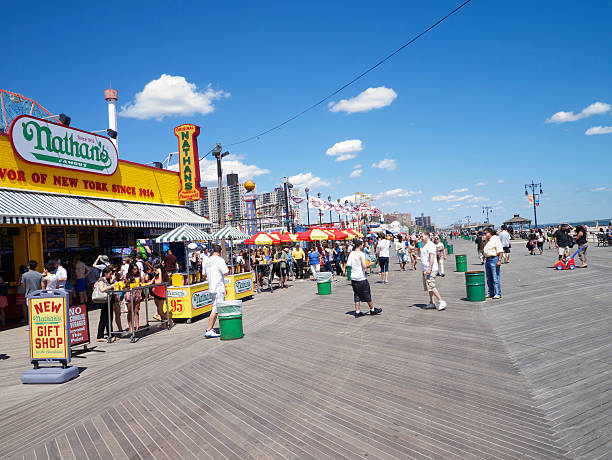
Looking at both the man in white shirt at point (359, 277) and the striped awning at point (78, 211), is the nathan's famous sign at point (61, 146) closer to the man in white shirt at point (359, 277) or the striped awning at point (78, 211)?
the striped awning at point (78, 211)

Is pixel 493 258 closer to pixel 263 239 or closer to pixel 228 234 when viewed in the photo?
pixel 228 234

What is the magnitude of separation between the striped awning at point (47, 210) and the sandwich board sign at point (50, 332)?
5.39 meters

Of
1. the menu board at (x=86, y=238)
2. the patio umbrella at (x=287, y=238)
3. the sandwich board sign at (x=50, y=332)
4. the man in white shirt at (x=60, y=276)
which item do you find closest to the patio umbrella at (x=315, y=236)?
the patio umbrella at (x=287, y=238)

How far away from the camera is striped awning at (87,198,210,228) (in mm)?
15273

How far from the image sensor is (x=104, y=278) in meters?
8.99

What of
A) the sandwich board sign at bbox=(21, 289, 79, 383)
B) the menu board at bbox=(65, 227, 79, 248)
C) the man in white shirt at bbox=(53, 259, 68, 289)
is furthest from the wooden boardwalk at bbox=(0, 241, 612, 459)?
the menu board at bbox=(65, 227, 79, 248)

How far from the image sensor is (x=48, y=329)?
686 cm

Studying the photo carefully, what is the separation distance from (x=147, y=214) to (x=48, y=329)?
35.7ft

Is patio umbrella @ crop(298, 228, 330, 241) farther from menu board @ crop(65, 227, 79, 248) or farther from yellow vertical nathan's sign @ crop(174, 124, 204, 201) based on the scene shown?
menu board @ crop(65, 227, 79, 248)

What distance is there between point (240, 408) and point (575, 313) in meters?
7.45

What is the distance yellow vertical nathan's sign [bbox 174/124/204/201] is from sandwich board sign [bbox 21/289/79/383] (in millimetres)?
13552

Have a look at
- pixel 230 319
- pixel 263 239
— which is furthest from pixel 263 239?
pixel 230 319

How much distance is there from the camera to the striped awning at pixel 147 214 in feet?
50.1

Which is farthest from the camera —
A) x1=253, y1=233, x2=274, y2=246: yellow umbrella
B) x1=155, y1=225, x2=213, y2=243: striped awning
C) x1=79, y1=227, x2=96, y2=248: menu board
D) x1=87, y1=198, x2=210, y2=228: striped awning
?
x1=253, y1=233, x2=274, y2=246: yellow umbrella
